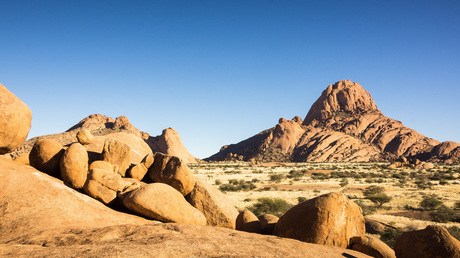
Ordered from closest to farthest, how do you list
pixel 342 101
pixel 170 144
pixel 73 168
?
pixel 73 168, pixel 170 144, pixel 342 101

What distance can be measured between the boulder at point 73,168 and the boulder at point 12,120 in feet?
4.16

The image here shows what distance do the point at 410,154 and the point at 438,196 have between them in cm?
9630

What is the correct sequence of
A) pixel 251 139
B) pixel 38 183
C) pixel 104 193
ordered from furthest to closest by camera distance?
pixel 251 139 < pixel 104 193 < pixel 38 183

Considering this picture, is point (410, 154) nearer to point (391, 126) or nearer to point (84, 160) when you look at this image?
point (391, 126)

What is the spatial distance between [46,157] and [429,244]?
1109cm

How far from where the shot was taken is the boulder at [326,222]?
317 inches

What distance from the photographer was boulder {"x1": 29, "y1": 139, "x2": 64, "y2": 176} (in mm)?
9523

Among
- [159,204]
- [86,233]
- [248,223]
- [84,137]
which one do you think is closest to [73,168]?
[84,137]

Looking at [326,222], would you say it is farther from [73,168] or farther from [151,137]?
[151,137]

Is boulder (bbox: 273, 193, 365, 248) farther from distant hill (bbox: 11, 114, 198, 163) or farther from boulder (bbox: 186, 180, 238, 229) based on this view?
distant hill (bbox: 11, 114, 198, 163)

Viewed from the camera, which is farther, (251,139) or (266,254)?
(251,139)

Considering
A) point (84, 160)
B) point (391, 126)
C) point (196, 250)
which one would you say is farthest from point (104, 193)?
point (391, 126)

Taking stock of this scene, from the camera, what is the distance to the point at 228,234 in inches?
286

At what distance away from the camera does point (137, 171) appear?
1077 cm
